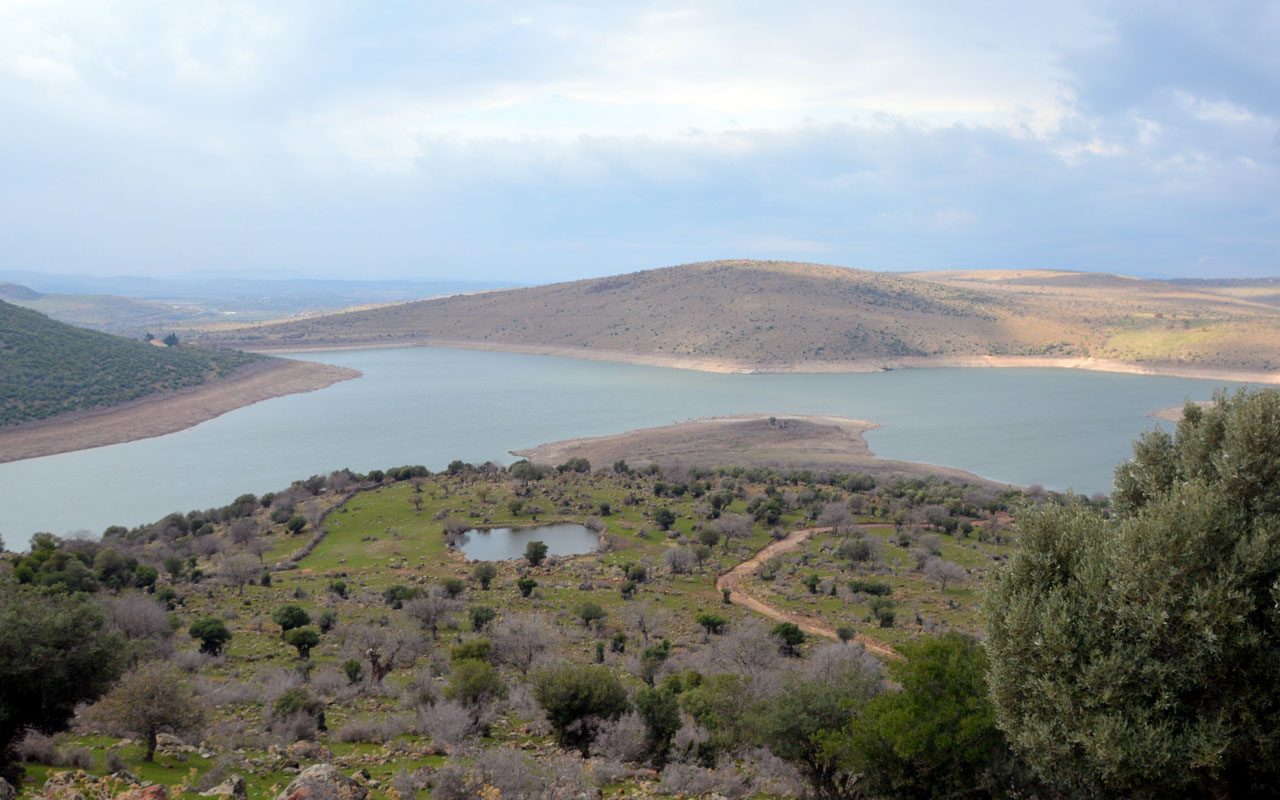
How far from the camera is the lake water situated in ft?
155

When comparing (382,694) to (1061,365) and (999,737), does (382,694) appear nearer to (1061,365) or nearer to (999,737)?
(999,737)

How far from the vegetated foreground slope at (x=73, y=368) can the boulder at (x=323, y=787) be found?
210 feet

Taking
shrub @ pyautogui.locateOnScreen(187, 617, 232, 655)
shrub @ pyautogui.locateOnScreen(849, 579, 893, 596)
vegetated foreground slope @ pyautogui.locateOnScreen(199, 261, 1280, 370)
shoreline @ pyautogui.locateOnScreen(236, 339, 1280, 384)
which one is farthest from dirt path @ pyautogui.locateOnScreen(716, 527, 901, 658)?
vegetated foreground slope @ pyautogui.locateOnScreen(199, 261, 1280, 370)

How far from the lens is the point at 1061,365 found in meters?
102

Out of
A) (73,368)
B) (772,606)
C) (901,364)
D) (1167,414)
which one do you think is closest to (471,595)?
(772,606)

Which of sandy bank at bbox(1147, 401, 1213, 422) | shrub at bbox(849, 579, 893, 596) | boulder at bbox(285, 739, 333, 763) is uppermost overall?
boulder at bbox(285, 739, 333, 763)

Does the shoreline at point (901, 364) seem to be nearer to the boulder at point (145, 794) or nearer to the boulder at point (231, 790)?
the boulder at point (231, 790)

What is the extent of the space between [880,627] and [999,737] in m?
13.4

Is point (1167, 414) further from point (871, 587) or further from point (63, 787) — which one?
point (63, 787)

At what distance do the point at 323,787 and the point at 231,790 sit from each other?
116cm

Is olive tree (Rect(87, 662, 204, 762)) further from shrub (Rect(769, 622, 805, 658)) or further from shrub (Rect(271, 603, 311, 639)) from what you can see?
shrub (Rect(769, 622, 805, 658))

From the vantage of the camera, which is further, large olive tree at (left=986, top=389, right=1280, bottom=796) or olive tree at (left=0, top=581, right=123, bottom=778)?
olive tree at (left=0, top=581, right=123, bottom=778)

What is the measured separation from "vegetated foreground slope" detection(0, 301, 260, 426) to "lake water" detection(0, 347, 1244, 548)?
7.82 metres

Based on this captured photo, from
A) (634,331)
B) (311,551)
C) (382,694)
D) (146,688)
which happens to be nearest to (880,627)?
(382,694)
